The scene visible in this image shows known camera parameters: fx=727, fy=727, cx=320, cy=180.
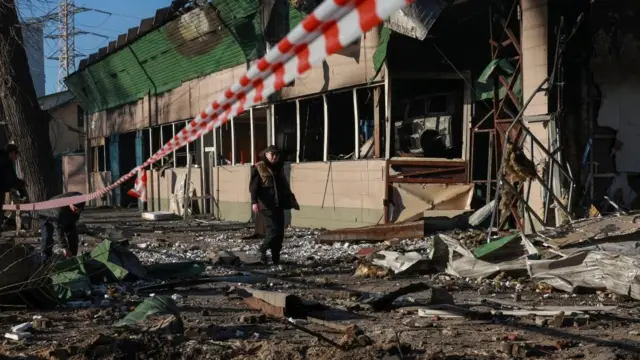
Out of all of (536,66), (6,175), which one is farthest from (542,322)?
(6,175)

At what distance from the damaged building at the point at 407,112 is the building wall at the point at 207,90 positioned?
0.15ft

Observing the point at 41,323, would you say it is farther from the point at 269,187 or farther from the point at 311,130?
the point at 311,130

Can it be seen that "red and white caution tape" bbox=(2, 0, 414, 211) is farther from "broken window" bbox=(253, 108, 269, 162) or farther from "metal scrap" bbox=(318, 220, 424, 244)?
"broken window" bbox=(253, 108, 269, 162)

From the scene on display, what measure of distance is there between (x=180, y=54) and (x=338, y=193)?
811 cm

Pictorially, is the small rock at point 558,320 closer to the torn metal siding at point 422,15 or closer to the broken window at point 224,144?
the torn metal siding at point 422,15

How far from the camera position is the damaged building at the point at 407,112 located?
424 inches

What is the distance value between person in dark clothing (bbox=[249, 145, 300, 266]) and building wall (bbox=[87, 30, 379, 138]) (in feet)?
4.98

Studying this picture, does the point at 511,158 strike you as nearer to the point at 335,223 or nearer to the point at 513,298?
the point at 513,298

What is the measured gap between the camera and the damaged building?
35.3ft

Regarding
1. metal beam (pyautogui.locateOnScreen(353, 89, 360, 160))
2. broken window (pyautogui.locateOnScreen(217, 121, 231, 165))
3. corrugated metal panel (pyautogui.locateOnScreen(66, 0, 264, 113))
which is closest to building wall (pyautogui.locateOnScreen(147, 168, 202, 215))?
broken window (pyautogui.locateOnScreen(217, 121, 231, 165))

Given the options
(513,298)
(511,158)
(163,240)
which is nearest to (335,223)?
(163,240)

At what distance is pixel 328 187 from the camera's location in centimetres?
1536

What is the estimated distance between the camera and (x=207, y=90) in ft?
65.0

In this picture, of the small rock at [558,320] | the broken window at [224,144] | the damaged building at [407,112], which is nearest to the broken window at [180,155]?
the damaged building at [407,112]
